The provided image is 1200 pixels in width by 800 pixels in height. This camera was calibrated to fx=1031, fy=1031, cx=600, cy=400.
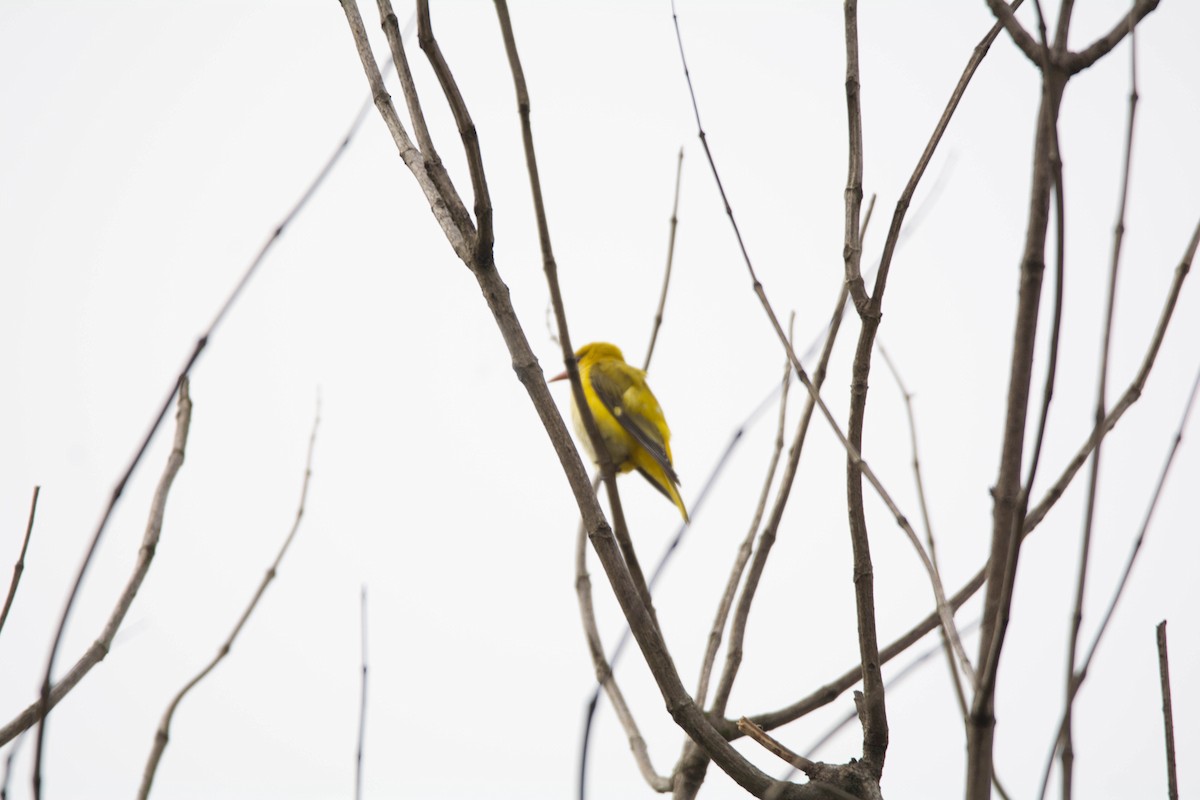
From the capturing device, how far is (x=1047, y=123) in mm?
1091

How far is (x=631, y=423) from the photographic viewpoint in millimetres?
6449

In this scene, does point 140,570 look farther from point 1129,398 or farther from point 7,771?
point 1129,398

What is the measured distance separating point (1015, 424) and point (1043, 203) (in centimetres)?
25

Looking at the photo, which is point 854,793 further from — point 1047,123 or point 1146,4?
point 1146,4

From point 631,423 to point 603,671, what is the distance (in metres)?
4.01

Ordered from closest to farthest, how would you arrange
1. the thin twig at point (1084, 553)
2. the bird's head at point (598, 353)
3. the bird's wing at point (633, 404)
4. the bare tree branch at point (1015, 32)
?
the thin twig at point (1084, 553)
the bare tree branch at point (1015, 32)
the bird's wing at point (633, 404)
the bird's head at point (598, 353)

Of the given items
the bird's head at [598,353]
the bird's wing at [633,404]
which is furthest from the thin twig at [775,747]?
the bird's head at [598,353]

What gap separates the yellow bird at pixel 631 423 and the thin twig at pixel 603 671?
2.89 meters

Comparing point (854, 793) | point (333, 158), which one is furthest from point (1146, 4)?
point (854, 793)

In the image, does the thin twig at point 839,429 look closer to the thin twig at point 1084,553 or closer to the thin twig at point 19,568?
the thin twig at point 1084,553

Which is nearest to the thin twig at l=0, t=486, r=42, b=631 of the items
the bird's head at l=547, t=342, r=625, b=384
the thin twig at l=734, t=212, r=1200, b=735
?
the thin twig at l=734, t=212, r=1200, b=735

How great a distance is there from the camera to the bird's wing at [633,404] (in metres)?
6.39

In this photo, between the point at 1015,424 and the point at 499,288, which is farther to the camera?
the point at 499,288

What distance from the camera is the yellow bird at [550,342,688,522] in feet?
21.0
